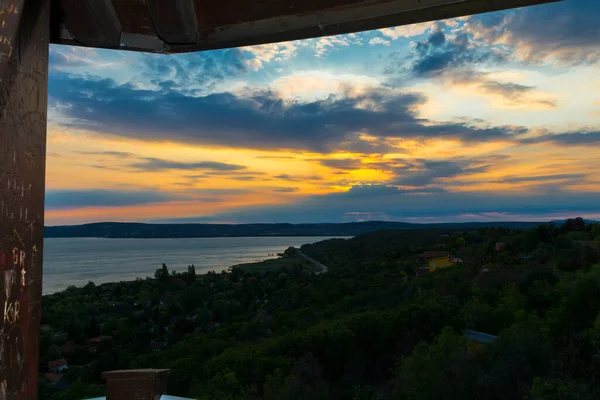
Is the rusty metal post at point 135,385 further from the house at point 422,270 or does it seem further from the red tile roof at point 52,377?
the house at point 422,270

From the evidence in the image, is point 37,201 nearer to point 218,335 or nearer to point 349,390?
point 349,390

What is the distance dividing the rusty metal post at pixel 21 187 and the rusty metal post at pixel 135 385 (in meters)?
0.89

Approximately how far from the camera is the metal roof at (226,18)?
1543 millimetres

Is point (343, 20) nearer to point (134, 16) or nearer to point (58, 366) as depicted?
point (134, 16)

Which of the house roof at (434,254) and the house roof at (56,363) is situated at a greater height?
the house roof at (434,254)

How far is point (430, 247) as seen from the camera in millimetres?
56062

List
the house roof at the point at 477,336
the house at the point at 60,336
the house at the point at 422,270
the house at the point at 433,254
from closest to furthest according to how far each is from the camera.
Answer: the house roof at the point at 477,336, the house at the point at 60,336, the house at the point at 422,270, the house at the point at 433,254

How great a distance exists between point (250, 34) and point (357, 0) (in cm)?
40

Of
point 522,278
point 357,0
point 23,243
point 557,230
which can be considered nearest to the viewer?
point 23,243

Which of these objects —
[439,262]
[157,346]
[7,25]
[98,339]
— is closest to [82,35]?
[7,25]

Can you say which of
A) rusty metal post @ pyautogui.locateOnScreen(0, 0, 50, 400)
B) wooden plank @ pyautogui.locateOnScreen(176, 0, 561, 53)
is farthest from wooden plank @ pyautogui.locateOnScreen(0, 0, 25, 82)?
wooden plank @ pyautogui.locateOnScreen(176, 0, 561, 53)

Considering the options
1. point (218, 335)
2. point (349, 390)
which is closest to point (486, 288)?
point (349, 390)

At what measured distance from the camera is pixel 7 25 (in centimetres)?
115

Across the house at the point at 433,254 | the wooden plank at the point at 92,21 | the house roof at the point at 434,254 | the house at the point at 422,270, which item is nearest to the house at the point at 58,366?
the house at the point at 422,270
